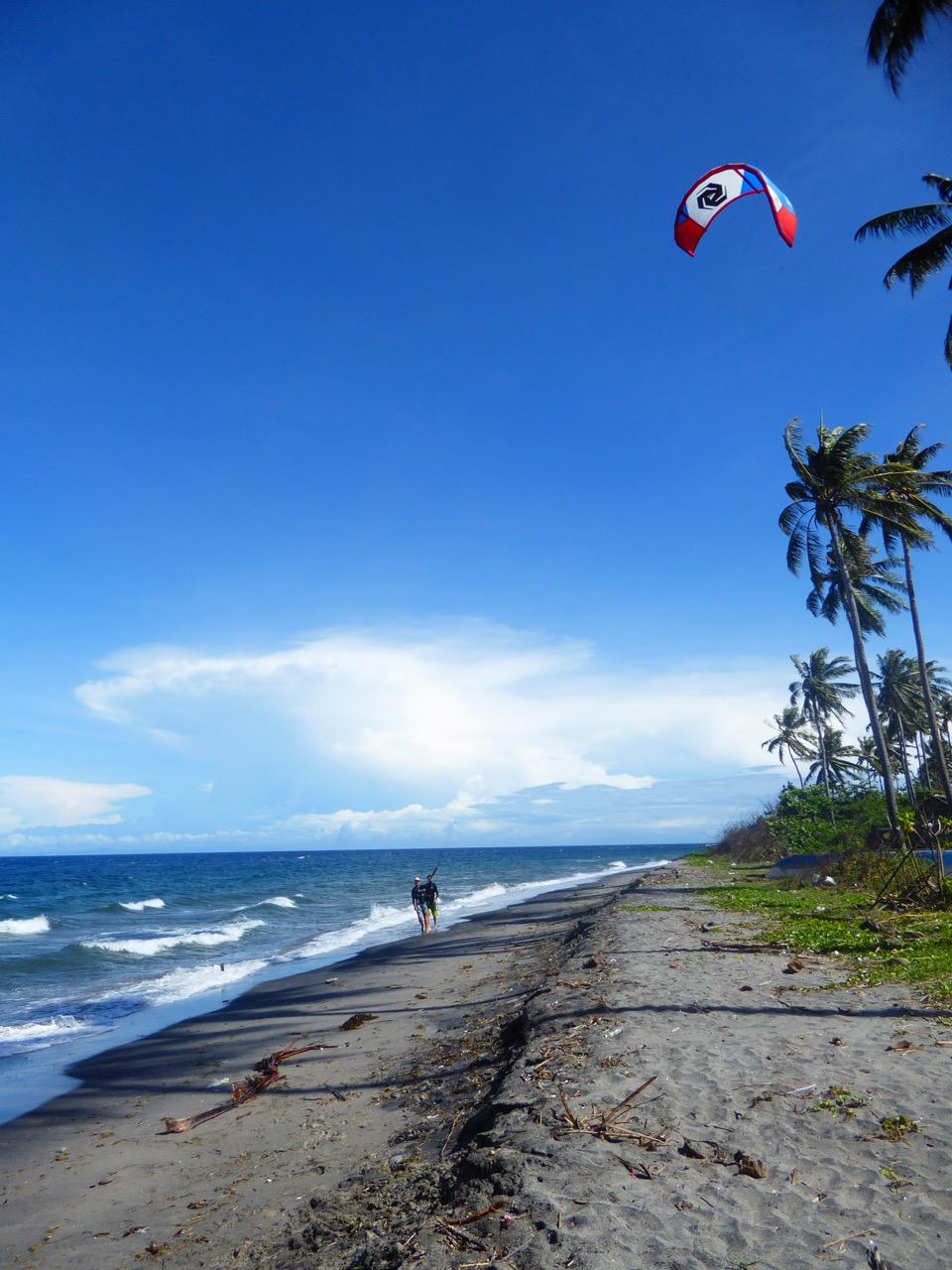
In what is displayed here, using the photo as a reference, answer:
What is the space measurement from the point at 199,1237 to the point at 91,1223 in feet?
4.56

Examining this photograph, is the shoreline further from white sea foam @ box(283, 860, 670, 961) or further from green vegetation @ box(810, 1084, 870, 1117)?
white sea foam @ box(283, 860, 670, 961)

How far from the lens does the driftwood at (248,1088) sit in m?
8.05

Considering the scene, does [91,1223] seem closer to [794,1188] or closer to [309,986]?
[794,1188]

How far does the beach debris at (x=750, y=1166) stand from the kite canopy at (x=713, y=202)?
366 inches

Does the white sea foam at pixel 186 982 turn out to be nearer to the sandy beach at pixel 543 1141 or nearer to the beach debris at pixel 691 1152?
the sandy beach at pixel 543 1141

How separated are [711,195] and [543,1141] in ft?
35.6

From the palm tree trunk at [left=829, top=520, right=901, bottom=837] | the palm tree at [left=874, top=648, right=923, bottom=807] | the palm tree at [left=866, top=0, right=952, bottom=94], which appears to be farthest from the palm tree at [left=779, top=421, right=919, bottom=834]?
the palm tree at [left=874, top=648, right=923, bottom=807]

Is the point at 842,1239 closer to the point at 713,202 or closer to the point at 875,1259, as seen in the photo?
the point at 875,1259

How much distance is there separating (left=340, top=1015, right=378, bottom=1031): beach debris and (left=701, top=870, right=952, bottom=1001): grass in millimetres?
6780

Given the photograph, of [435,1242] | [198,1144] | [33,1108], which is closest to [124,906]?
[33,1108]

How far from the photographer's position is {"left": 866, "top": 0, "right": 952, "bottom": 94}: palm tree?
12547mm

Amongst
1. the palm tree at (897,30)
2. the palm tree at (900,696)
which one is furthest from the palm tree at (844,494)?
the palm tree at (900,696)

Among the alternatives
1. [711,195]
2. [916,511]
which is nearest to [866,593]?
[916,511]

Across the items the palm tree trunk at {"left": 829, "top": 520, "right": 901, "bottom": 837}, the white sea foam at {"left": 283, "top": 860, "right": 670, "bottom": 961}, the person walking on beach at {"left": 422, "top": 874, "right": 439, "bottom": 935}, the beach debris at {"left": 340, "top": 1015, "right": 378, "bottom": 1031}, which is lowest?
the white sea foam at {"left": 283, "top": 860, "right": 670, "bottom": 961}
